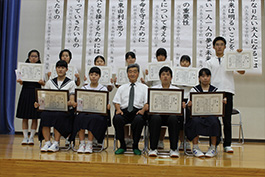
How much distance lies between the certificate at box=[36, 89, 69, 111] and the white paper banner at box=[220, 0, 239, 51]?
3.64 m

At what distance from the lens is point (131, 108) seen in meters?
3.85

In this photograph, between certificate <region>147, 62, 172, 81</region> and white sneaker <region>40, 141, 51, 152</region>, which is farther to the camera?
certificate <region>147, 62, 172, 81</region>

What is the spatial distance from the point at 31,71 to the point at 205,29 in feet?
11.8

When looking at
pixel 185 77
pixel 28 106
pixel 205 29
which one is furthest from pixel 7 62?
pixel 205 29

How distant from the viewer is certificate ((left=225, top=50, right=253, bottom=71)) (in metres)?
4.11

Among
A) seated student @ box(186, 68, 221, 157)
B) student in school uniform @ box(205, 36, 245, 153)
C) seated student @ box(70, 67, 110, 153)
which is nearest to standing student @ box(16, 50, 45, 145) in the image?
seated student @ box(70, 67, 110, 153)

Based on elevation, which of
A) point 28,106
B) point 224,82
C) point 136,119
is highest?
point 224,82

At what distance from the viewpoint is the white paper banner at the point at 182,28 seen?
5883 millimetres

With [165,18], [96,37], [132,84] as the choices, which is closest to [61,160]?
[132,84]

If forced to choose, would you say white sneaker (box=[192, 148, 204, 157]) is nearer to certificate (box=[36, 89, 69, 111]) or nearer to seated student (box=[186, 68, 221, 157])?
seated student (box=[186, 68, 221, 157])

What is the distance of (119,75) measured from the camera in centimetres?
478

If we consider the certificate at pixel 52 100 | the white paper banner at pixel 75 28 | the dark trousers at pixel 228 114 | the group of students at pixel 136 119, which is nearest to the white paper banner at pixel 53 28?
the white paper banner at pixel 75 28

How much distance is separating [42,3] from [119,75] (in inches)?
120

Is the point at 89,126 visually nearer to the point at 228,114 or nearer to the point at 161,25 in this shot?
the point at 228,114
